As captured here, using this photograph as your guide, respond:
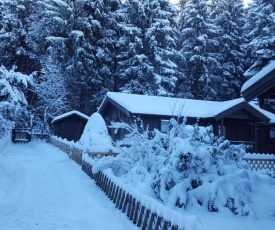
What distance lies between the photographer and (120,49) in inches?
1558

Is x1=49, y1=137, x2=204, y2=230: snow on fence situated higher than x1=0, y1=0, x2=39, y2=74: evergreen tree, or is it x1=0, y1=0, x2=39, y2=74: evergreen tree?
x1=0, y1=0, x2=39, y2=74: evergreen tree

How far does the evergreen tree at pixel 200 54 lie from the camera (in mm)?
38094

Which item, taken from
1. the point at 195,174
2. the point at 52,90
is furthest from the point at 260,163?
the point at 52,90

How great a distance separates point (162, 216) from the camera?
505 centimetres

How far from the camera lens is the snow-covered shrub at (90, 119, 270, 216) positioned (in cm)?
721

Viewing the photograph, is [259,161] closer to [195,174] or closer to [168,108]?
[168,108]

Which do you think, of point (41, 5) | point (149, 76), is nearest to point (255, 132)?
point (149, 76)

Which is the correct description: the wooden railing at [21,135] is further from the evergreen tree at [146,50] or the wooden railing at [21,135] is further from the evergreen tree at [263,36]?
the evergreen tree at [263,36]

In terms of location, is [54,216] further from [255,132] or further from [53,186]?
[255,132]

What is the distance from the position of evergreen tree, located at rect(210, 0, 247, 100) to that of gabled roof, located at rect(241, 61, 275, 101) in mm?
32446

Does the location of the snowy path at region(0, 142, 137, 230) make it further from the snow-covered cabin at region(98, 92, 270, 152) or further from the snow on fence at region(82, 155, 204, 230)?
the snow-covered cabin at region(98, 92, 270, 152)

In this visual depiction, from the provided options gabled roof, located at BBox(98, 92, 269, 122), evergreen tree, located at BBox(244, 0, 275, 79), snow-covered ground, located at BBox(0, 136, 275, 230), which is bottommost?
snow-covered ground, located at BBox(0, 136, 275, 230)

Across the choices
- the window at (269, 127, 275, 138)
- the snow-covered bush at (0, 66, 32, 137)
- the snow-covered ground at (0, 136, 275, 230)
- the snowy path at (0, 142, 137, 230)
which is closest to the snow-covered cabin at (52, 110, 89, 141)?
the snow-covered bush at (0, 66, 32, 137)

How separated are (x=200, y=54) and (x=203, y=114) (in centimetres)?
1851
